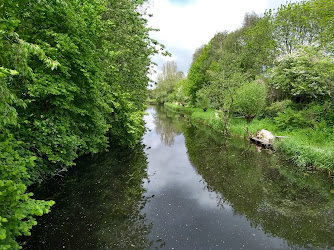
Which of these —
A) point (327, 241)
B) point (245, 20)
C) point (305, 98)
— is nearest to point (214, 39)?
point (245, 20)

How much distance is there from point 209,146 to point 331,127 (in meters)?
10.3

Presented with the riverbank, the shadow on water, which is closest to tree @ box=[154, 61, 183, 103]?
the riverbank

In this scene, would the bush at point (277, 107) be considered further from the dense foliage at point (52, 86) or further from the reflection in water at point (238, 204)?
the dense foliage at point (52, 86)

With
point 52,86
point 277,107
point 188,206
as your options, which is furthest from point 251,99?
point 52,86

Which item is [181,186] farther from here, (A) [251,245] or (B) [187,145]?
(B) [187,145]

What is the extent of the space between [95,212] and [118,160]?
720 centimetres

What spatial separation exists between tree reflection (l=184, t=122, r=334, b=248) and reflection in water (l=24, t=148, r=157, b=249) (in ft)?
14.6

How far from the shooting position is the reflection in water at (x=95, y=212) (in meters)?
7.20

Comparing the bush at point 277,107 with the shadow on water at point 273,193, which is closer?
the shadow on water at point 273,193

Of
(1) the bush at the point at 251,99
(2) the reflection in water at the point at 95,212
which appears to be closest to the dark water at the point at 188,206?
(2) the reflection in water at the point at 95,212

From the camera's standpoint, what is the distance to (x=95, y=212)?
8922 mm

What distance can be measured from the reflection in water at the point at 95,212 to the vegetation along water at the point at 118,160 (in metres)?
0.05

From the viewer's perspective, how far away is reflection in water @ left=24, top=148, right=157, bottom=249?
7195 mm

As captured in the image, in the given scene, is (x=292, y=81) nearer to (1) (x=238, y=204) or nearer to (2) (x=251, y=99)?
(2) (x=251, y=99)
